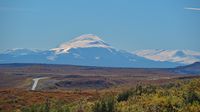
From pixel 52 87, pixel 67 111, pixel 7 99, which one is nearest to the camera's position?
pixel 67 111

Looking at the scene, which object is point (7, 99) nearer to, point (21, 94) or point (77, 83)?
point (21, 94)

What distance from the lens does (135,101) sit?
56.9m

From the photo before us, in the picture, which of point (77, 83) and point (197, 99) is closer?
point (197, 99)

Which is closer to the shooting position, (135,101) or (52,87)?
(135,101)

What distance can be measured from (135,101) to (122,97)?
913 centimetres

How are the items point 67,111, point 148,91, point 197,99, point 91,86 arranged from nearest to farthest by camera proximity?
1. point 197,99
2. point 67,111
3. point 148,91
4. point 91,86

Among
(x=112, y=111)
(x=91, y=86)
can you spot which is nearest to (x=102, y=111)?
(x=112, y=111)

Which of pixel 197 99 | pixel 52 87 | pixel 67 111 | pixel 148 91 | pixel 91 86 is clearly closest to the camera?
pixel 197 99

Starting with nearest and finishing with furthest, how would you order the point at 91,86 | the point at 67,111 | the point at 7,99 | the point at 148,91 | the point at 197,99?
1. the point at 197,99
2. the point at 67,111
3. the point at 148,91
4. the point at 7,99
5. the point at 91,86

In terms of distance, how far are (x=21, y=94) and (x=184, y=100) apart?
5342 cm

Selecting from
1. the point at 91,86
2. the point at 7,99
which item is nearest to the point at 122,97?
the point at 7,99

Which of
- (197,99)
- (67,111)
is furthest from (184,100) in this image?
(67,111)

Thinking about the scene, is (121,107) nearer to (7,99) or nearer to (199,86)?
(199,86)

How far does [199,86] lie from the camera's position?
57062 mm
